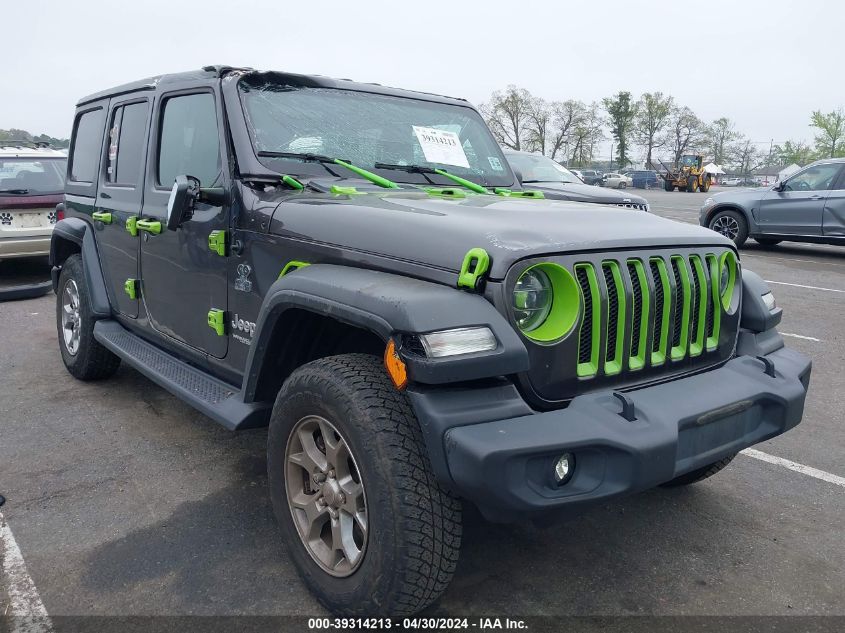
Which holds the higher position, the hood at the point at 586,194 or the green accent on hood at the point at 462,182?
the green accent on hood at the point at 462,182

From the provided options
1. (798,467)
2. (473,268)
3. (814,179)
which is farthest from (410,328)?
(814,179)

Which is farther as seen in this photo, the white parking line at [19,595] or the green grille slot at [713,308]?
the green grille slot at [713,308]

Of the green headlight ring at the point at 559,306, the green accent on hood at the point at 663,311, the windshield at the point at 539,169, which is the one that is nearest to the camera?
the green headlight ring at the point at 559,306

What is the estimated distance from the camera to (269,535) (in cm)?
301

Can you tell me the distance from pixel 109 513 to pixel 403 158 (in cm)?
215

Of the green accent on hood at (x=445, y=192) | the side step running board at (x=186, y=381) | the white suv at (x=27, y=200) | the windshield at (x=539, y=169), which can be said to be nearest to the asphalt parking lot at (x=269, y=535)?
the side step running board at (x=186, y=381)

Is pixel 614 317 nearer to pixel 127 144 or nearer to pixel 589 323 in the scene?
pixel 589 323

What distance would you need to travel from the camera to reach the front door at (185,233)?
3303 millimetres

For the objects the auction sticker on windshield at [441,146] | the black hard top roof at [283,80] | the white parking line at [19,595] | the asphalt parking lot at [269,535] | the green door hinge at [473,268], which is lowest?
the white parking line at [19,595]

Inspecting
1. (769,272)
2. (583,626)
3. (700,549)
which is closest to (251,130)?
(583,626)

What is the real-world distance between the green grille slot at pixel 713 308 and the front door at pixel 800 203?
10.4 meters

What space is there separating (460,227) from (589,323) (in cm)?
53

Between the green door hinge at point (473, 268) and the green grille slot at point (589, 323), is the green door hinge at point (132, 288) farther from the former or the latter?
the green grille slot at point (589, 323)

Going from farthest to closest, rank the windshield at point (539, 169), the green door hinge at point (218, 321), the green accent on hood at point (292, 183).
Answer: the windshield at point (539, 169), the green door hinge at point (218, 321), the green accent on hood at point (292, 183)
